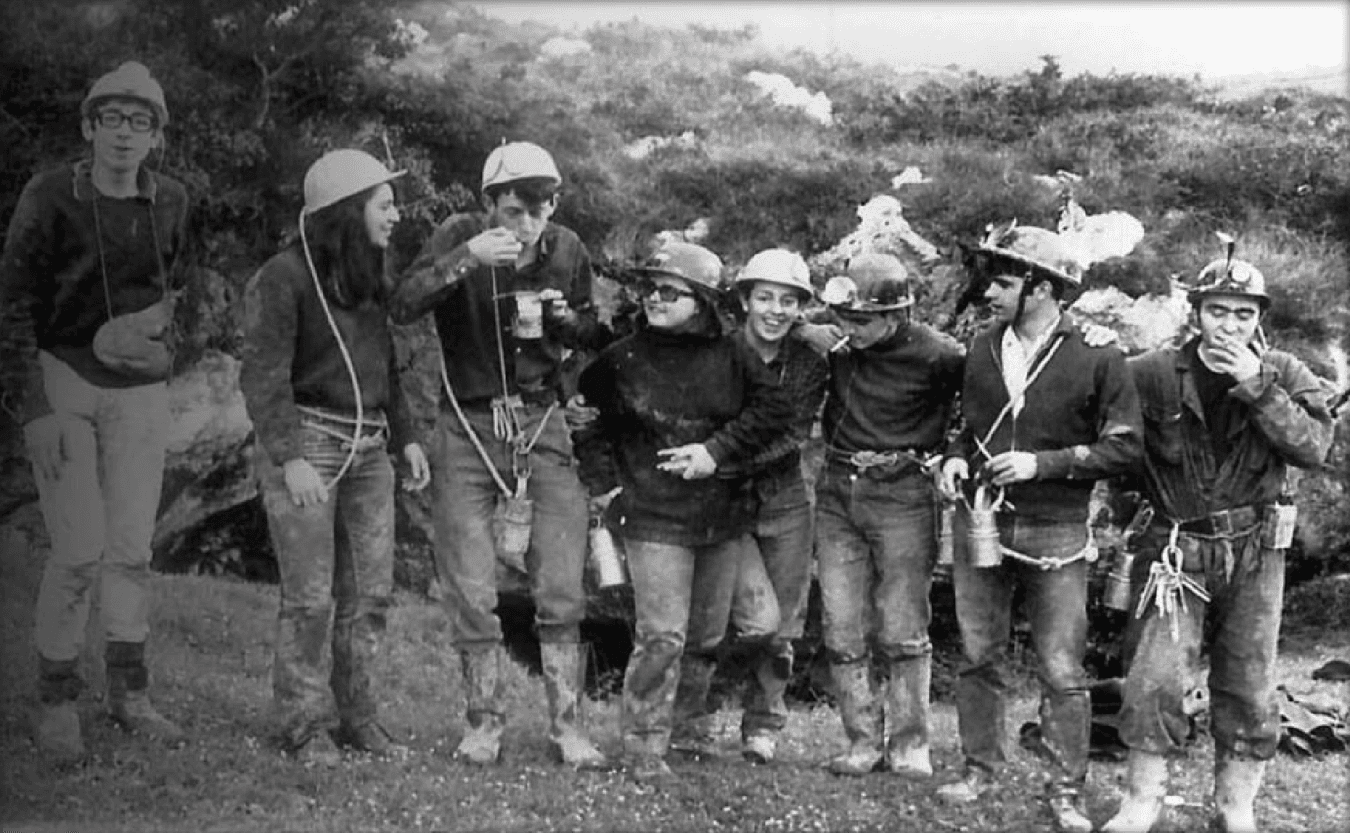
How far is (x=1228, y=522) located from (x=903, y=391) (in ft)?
4.37

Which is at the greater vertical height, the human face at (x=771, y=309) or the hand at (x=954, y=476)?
the human face at (x=771, y=309)

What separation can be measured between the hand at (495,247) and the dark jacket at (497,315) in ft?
0.66

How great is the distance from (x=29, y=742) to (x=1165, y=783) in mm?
4433

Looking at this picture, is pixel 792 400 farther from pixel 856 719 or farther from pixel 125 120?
pixel 125 120

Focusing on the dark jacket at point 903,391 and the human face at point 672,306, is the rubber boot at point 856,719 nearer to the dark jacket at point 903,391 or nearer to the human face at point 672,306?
the dark jacket at point 903,391

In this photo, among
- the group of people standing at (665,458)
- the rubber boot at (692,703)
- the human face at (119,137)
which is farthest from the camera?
the rubber boot at (692,703)

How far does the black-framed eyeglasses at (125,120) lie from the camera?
6027mm

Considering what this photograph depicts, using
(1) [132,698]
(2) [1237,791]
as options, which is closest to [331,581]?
(1) [132,698]

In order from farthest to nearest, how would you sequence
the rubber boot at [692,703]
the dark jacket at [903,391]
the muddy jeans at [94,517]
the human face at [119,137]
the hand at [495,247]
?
the rubber boot at [692,703] → the dark jacket at [903,391] → the human face at [119,137] → the muddy jeans at [94,517] → the hand at [495,247]

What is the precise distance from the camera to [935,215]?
820 cm

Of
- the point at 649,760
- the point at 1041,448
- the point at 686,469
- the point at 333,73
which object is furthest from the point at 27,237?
the point at 1041,448

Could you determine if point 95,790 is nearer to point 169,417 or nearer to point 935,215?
point 169,417

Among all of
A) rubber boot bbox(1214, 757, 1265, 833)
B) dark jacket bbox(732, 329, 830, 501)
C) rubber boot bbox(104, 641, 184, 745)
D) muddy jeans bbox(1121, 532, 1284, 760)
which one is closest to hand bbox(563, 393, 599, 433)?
dark jacket bbox(732, 329, 830, 501)

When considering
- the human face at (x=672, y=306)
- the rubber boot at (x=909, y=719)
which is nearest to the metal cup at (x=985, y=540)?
the rubber boot at (x=909, y=719)
